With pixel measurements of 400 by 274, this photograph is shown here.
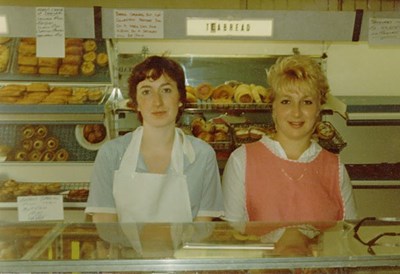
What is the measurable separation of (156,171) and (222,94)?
1.46 meters

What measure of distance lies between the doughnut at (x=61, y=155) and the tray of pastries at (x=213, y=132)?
0.80 m

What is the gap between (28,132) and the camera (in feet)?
12.5

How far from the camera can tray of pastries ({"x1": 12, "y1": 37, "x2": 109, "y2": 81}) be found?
3756 millimetres

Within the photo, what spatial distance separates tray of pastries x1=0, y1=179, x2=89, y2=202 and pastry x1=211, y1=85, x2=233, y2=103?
1.00m

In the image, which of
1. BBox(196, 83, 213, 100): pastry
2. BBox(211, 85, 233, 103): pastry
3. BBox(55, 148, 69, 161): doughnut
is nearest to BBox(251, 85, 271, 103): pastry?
BBox(211, 85, 233, 103): pastry

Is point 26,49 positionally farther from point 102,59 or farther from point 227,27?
point 227,27

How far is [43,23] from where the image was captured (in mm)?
2477

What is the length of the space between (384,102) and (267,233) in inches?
99.4

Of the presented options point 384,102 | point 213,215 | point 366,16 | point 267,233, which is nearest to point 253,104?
point 384,102

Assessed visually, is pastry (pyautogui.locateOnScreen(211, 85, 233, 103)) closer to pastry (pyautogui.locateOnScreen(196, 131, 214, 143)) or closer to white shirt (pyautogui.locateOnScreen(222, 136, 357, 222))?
pastry (pyautogui.locateOnScreen(196, 131, 214, 143))

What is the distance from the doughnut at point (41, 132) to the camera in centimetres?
380

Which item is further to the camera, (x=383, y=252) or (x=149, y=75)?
(x=149, y=75)

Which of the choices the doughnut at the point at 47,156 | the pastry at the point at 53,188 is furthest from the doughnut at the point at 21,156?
the pastry at the point at 53,188

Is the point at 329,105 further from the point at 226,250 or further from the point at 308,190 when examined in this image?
the point at 226,250
